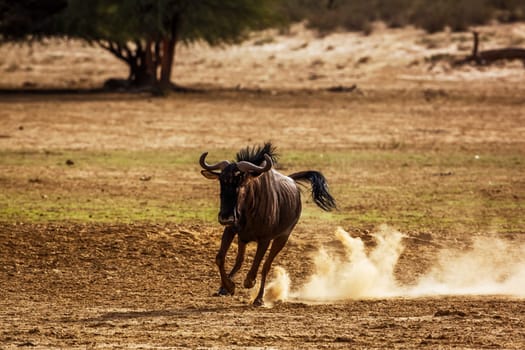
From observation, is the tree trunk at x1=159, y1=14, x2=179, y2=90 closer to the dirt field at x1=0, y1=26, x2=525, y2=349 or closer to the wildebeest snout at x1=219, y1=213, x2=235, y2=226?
the dirt field at x1=0, y1=26, x2=525, y2=349

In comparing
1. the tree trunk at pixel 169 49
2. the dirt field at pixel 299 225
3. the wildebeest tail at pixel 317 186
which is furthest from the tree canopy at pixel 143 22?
the wildebeest tail at pixel 317 186

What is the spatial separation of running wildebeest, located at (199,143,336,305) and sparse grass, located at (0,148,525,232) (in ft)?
15.1

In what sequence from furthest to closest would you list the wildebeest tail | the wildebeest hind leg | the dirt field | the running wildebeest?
the wildebeest tail < the wildebeest hind leg < the running wildebeest < the dirt field

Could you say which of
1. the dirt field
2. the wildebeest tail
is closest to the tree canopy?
the dirt field

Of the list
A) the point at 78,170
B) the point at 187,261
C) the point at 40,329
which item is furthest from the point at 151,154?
the point at 40,329

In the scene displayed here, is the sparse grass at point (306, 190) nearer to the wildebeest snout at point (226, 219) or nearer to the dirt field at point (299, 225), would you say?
the dirt field at point (299, 225)

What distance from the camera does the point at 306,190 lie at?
20.6 meters

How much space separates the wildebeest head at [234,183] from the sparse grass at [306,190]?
554cm

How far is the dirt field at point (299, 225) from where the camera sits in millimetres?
10172

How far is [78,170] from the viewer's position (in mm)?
21781

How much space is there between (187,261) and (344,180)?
749 cm

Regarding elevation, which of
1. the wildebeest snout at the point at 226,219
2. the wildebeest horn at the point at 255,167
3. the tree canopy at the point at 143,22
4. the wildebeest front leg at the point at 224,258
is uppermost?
the tree canopy at the point at 143,22

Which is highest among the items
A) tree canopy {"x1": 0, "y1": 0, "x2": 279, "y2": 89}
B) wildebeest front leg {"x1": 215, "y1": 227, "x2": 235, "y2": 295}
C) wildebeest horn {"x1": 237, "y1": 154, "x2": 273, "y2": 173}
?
tree canopy {"x1": 0, "y1": 0, "x2": 279, "y2": 89}

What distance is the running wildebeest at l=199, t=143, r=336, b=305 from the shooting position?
35.7ft
